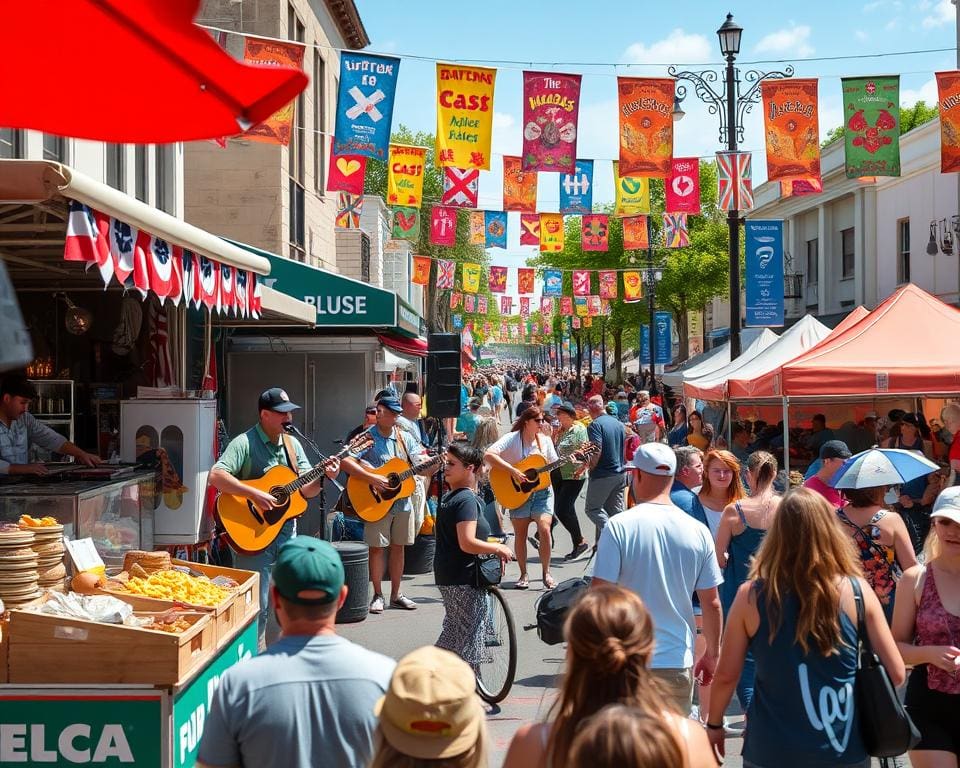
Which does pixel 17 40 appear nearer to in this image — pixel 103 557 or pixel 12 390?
pixel 103 557

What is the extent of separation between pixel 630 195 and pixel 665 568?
1741 cm

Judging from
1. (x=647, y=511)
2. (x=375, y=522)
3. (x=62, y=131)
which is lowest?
(x=375, y=522)

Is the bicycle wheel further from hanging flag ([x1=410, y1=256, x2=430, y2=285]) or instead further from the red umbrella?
hanging flag ([x1=410, y1=256, x2=430, y2=285])

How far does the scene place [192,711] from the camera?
17.6ft

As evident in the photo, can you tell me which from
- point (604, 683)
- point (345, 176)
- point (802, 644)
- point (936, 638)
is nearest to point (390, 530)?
point (936, 638)

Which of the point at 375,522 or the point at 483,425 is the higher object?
the point at 483,425

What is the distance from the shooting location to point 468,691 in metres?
2.66

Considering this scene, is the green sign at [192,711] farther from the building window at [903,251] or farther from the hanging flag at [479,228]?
the building window at [903,251]

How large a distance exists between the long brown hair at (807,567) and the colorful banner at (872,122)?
14062 mm

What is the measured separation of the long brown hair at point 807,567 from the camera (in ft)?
12.8

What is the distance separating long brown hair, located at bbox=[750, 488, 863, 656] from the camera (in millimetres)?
3893

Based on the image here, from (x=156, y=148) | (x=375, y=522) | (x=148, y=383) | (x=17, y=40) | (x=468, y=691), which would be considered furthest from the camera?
(x=156, y=148)

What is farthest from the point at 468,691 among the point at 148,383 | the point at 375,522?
the point at 148,383

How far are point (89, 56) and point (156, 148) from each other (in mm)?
14233
